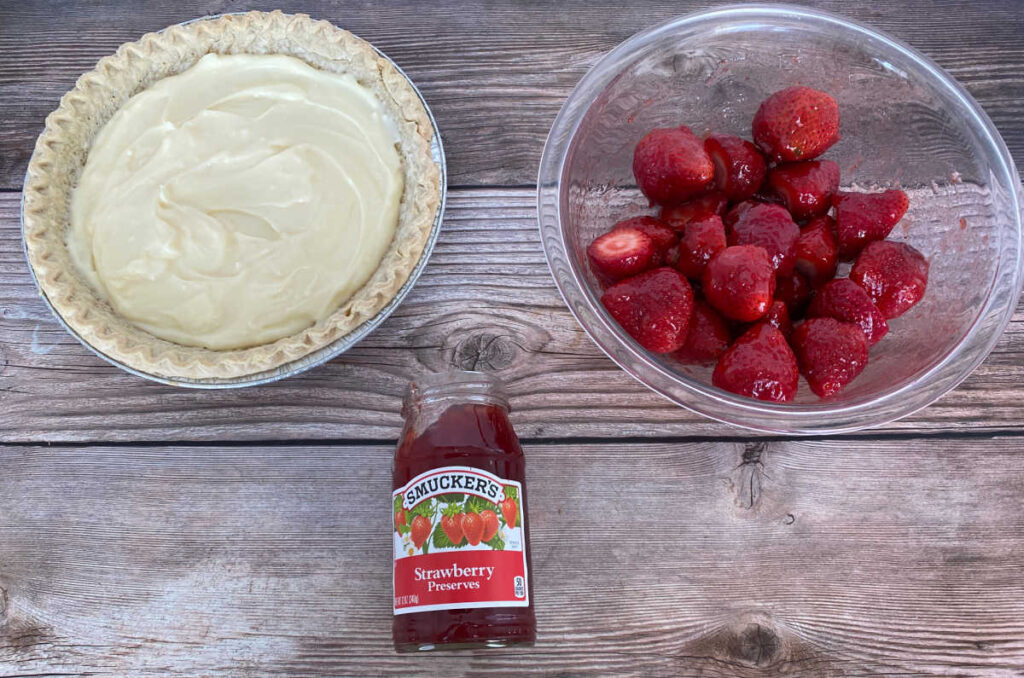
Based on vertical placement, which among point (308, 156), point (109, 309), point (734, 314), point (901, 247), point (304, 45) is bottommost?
point (734, 314)

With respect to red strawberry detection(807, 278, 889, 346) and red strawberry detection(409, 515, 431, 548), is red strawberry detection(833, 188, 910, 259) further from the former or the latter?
red strawberry detection(409, 515, 431, 548)

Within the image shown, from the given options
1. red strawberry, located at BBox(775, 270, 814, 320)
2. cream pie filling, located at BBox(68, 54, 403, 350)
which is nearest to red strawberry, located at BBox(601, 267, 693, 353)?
red strawberry, located at BBox(775, 270, 814, 320)

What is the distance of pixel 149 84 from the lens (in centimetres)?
172

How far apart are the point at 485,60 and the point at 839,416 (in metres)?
1.20

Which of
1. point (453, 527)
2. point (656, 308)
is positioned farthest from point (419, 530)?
point (656, 308)

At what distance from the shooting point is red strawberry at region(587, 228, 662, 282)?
4.62 feet

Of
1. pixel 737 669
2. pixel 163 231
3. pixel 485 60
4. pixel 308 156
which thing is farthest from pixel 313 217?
pixel 737 669

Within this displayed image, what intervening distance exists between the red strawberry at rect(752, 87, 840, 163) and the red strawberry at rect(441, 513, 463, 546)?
952mm

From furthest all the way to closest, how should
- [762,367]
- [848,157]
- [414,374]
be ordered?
[414,374] < [848,157] < [762,367]

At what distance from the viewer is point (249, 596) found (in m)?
1.61

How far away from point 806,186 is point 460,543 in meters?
0.95

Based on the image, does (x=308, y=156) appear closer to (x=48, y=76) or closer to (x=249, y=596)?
(x=48, y=76)

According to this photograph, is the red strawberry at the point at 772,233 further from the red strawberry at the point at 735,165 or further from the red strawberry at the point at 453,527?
the red strawberry at the point at 453,527

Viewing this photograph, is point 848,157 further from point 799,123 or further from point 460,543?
point 460,543
